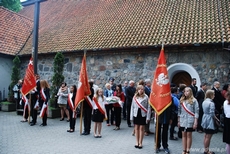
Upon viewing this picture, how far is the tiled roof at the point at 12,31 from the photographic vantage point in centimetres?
1358

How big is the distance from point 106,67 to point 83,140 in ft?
17.8

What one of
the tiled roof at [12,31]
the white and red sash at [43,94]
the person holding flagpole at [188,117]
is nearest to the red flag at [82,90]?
the white and red sash at [43,94]

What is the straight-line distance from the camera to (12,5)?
69.5ft

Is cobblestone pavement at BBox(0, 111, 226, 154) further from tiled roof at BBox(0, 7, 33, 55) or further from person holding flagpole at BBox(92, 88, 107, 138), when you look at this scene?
tiled roof at BBox(0, 7, 33, 55)

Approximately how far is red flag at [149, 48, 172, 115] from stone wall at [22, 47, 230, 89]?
14.0ft

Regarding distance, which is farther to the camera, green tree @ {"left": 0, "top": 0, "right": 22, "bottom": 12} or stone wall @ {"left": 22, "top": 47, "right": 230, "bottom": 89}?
green tree @ {"left": 0, "top": 0, "right": 22, "bottom": 12}

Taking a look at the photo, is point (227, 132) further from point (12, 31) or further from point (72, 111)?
point (12, 31)

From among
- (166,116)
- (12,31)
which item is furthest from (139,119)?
(12,31)

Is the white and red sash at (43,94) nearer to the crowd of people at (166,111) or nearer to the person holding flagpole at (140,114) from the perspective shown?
the crowd of people at (166,111)

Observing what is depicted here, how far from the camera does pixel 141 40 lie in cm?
1013

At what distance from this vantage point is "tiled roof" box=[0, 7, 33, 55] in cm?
1358

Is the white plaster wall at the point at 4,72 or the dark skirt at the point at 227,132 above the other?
the white plaster wall at the point at 4,72

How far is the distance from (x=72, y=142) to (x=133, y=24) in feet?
25.0

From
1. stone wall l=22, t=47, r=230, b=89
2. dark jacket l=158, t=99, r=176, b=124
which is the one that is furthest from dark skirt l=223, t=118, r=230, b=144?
stone wall l=22, t=47, r=230, b=89
